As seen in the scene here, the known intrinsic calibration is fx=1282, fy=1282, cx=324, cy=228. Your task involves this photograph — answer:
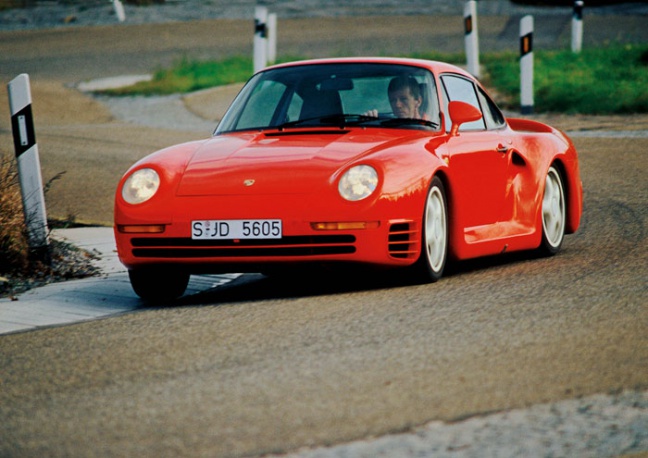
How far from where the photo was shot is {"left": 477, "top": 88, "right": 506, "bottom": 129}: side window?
8156 millimetres

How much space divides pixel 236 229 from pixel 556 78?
A: 13.6 metres

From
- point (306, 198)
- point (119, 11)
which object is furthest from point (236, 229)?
point (119, 11)

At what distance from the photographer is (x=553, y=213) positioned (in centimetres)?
839

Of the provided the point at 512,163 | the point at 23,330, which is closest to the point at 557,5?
the point at 512,163

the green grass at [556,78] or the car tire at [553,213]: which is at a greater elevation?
the car tire at [553,213]

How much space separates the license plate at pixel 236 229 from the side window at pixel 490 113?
86.7 inches

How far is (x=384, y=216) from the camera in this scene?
254 inches

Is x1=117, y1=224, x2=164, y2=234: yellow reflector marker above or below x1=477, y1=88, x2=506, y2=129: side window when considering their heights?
below

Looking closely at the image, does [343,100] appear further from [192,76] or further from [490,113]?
[192,76]

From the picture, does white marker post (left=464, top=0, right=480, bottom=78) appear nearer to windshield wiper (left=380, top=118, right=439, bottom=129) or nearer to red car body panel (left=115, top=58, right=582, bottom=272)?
windshield wiper (left=380, top=118, right=439, bottom=129)

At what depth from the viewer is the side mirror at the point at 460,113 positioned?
7410mm

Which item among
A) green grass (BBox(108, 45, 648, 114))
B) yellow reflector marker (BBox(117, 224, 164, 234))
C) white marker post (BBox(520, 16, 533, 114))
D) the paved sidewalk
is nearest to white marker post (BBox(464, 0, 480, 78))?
green grass (BBox(108, 45, 648, 114))

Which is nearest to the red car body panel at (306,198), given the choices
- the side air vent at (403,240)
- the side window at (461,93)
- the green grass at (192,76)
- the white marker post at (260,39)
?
the side air vent at (403,240)

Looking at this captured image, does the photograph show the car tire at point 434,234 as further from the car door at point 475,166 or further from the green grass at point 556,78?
the green grass at point 556,78
